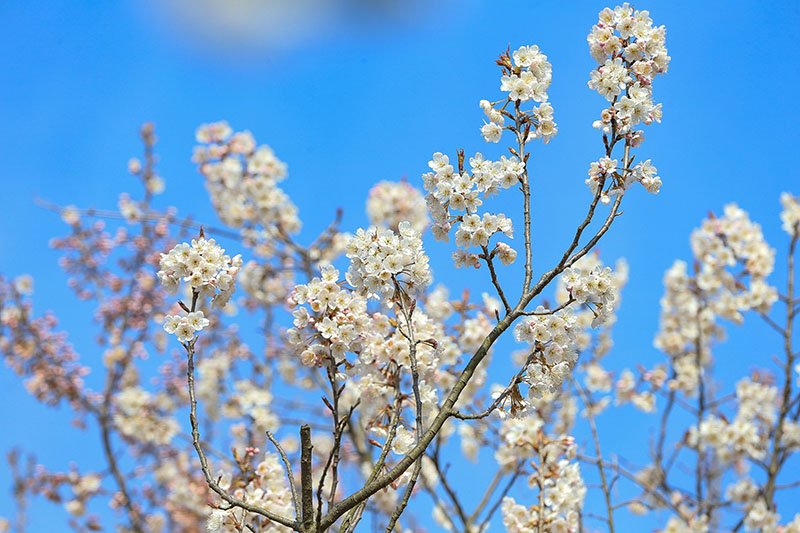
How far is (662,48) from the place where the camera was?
8.70 ft

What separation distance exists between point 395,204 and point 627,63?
17.6 feet

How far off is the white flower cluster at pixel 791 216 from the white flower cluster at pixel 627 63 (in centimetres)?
435

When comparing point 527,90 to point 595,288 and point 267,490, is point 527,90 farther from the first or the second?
point 267,490

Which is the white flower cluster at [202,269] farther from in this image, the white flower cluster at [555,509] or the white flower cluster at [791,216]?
the white flower cluster at [791,216]

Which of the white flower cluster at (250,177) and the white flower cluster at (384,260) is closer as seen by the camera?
the white flower cluster at (384,260)

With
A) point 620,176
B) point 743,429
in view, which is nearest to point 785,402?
point 743,429

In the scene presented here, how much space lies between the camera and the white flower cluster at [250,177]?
723 cm

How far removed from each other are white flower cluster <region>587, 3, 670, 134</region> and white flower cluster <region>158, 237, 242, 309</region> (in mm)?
1533

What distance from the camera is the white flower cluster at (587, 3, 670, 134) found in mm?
2559

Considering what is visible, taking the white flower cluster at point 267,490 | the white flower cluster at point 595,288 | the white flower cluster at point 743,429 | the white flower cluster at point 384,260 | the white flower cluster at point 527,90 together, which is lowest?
the white flower cluster at point 267,490

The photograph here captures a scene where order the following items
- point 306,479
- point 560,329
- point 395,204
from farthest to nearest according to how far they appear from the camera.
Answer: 1. point 395,204
2. point 560,329
3. point 306,479

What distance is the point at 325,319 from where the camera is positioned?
103 inches

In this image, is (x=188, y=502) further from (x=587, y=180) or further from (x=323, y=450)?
(x=587, y=180)

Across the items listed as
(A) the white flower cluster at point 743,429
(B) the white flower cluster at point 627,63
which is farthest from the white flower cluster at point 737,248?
(B) the white flower cluster at point 627,63
